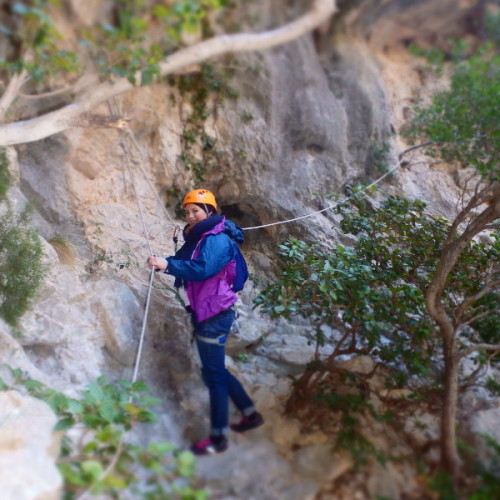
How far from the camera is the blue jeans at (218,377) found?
3.96m

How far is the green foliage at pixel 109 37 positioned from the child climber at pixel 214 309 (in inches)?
64.3

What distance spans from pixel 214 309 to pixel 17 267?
1896mm

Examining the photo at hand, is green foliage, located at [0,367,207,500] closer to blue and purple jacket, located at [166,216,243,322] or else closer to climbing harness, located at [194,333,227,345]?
climbing harness, located at [194,333,227,345]

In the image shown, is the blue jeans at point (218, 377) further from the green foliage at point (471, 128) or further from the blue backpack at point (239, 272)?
the green foliage at point (471, 128)

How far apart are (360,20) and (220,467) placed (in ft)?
27.0

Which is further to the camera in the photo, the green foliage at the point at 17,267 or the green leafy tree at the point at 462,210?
the green foliage at the point at 17,267

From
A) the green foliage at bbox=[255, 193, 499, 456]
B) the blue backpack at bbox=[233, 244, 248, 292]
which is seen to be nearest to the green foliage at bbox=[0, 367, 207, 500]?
the blue backpack at bbox=[233, 244, 248, 292]

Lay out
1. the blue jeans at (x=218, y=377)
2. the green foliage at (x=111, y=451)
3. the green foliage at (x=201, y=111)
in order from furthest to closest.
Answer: the green foliage at (x=201, y=111)
the blue jeans at (x=218, y=377)
the green foliage at (x=111, y=451)

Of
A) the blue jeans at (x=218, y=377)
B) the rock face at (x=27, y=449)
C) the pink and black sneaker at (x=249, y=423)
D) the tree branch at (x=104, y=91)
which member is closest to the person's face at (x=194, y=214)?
the blue jeans at (x=218, y=377)

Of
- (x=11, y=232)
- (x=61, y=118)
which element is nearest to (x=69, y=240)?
(x=11, y=232)

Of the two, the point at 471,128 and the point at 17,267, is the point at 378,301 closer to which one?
the point at 471,128

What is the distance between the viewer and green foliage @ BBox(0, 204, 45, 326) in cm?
440

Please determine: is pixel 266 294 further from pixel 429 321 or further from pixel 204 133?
pixel 204 133

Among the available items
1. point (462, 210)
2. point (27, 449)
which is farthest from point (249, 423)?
point (462, 210)
